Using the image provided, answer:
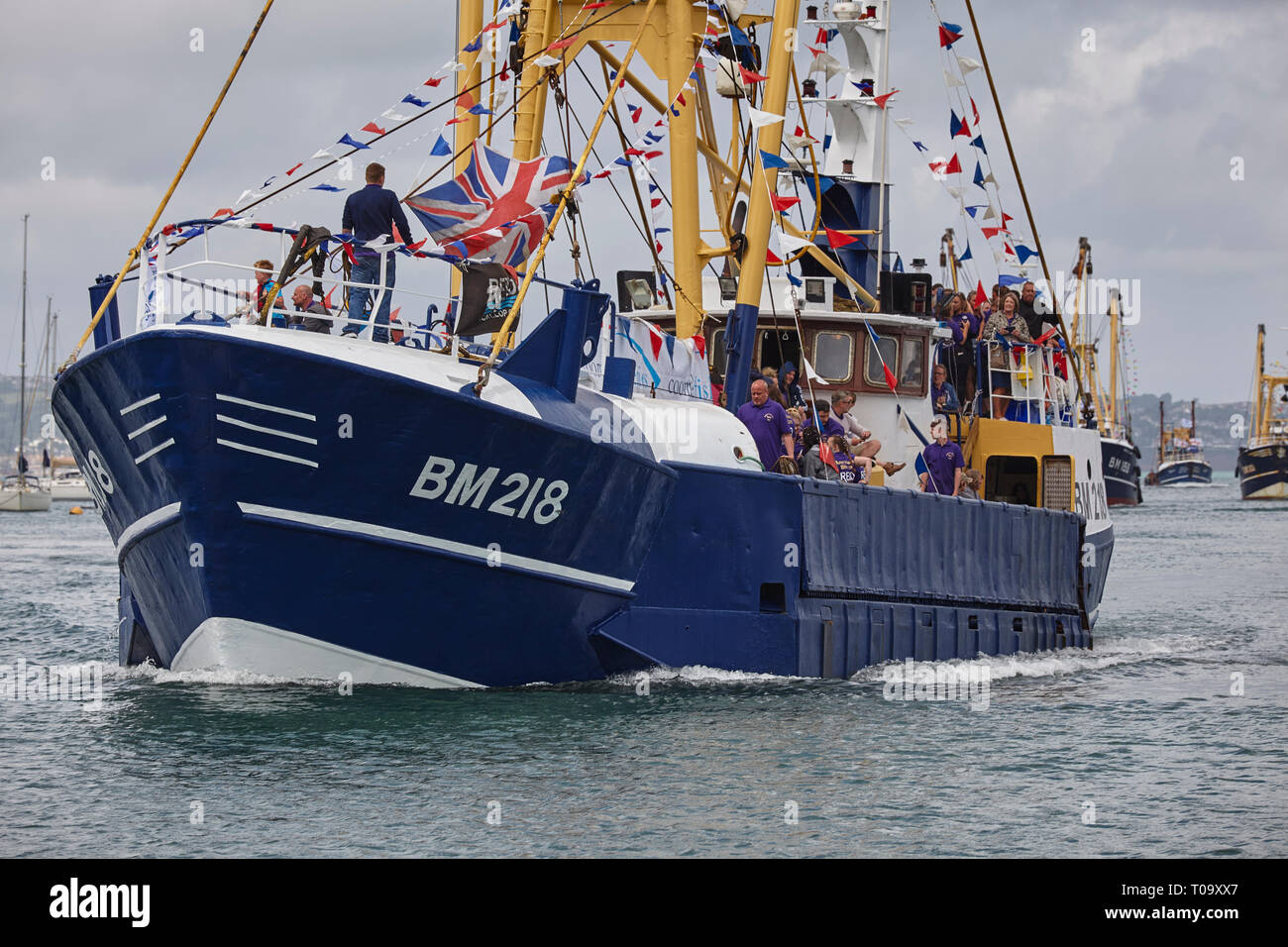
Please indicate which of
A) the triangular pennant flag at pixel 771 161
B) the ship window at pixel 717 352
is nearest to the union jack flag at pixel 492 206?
the triangular pennant flag at pixel 771 161

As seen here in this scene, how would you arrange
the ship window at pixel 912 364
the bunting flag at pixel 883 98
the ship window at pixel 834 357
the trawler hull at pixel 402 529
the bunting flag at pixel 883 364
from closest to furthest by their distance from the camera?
1. the trawler hull at pixel 402 529
2. the bunting flag at pixel 883 364
3. the ship window at pixel 834 357
4. the ship window at pixel 912 364
5. the bunting flag at pixel 883 98

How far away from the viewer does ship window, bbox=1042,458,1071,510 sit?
22.7 metres

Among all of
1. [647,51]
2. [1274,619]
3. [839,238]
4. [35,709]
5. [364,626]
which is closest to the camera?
[364,626]

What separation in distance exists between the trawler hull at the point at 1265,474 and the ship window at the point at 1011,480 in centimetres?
8951

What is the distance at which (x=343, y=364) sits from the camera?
1235 cm

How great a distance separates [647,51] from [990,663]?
26.1 feet

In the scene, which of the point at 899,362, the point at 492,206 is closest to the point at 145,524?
the point at 492,206

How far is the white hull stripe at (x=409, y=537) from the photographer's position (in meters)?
12.8

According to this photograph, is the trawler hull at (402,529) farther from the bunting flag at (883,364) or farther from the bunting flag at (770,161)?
the bunting flag at (883,364)

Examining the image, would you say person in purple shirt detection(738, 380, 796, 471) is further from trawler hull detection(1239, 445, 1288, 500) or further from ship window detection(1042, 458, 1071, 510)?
trawler hull detection(1239, 445, 1288, 500)

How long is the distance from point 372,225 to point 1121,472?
87.5 meters

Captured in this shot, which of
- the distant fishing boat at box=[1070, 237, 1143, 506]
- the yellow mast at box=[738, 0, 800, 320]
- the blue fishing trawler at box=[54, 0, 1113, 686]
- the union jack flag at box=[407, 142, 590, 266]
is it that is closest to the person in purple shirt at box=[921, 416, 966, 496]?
the blue fishing trawler at box=[54, 0, 1113, 686]

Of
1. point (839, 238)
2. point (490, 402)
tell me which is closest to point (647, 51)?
point (839, 238)
